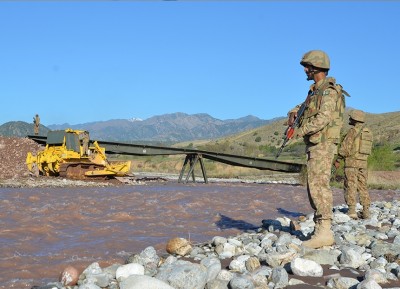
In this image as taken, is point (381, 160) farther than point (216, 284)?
Yes

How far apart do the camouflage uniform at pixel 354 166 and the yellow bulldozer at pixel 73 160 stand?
39.3 ft

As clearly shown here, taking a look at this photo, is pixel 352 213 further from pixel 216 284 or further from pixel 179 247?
pixel 216 284

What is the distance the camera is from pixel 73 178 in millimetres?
19547

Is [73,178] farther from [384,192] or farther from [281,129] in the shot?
[281,129]

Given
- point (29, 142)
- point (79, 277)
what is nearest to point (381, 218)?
point (79, 277)

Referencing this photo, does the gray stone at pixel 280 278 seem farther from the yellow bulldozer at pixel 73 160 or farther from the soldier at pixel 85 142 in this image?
the soldier at pixel 85 142

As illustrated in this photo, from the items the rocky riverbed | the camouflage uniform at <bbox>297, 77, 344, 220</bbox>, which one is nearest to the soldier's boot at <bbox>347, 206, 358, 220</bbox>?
the rocky riverbed

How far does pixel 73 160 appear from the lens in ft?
65.0

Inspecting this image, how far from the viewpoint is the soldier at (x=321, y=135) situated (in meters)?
6.23

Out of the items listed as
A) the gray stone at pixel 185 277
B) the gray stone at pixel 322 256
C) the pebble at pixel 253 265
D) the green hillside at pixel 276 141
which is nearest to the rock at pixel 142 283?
the pebble at pixel 253 265

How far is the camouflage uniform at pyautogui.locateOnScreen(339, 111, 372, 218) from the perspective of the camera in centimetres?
958

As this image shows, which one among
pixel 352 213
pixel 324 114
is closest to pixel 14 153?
pixel 352 213

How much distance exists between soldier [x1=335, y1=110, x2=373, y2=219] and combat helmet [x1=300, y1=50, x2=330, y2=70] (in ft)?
11.3

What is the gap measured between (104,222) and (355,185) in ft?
14.8
